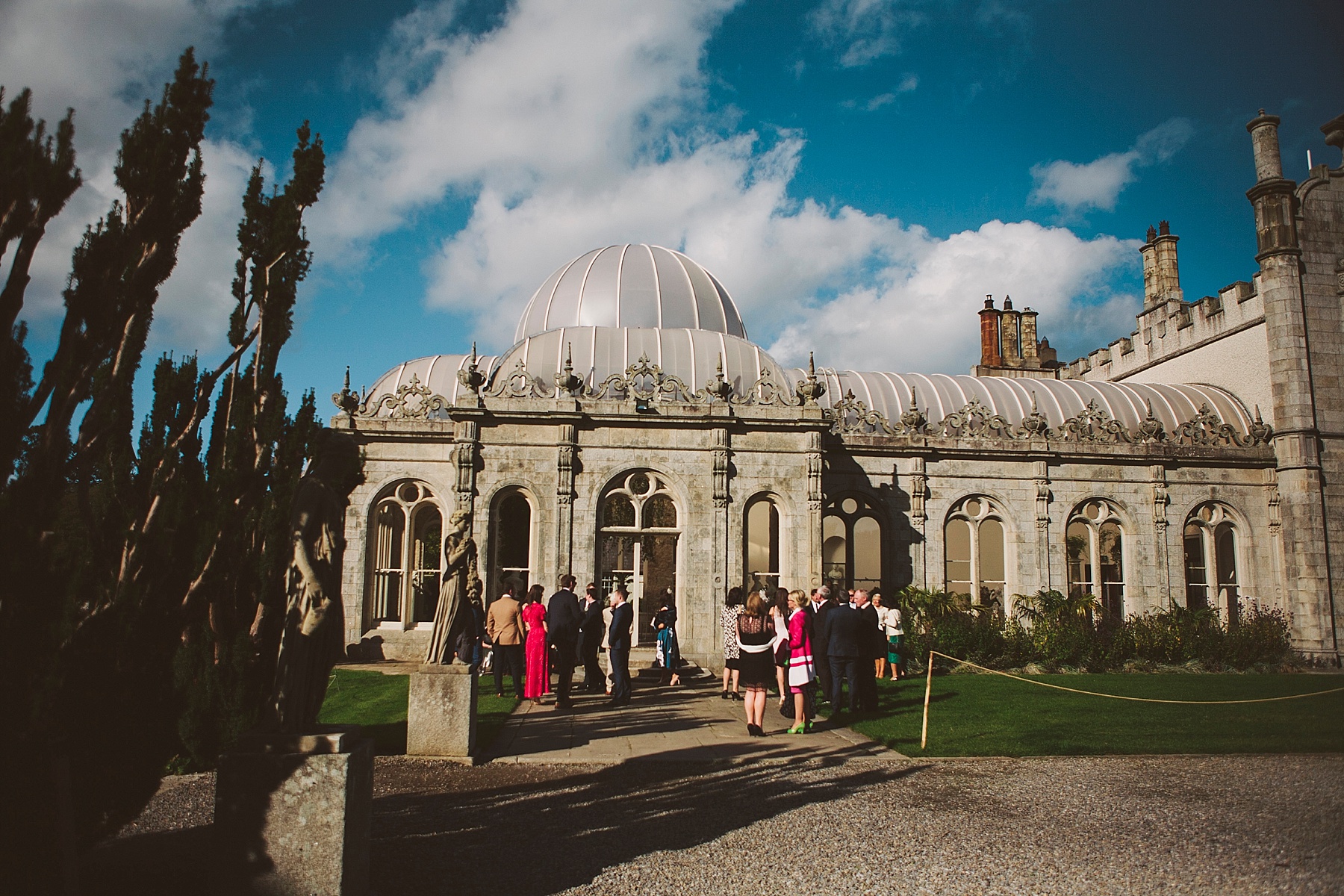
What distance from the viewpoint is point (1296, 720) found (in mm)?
9211

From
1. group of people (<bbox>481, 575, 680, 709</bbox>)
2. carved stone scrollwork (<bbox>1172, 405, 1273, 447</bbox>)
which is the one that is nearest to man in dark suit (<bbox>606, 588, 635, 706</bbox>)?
group of people (<bbox>481, 575, 680, 709</bbox>)

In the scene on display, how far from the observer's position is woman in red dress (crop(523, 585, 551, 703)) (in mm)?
12391

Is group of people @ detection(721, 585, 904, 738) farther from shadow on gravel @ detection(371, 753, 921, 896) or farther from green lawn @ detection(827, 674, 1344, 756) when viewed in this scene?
shadow on gravel @ detection(371, 753, 921, 896)

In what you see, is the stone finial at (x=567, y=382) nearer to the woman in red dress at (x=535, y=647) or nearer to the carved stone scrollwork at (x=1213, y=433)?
the woman in red dress at (x=535, y=647)

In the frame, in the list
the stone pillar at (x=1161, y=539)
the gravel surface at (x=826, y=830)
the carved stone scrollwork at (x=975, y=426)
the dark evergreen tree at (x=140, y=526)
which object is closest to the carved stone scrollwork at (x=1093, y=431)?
the stone pillar at (x=1161, y=539)

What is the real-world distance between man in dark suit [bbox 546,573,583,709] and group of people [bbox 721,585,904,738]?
2.31m

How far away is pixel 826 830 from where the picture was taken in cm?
619

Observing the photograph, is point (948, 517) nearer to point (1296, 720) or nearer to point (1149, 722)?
point (1149, 722)

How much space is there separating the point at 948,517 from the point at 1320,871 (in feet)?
47.3

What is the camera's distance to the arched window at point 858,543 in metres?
18.6

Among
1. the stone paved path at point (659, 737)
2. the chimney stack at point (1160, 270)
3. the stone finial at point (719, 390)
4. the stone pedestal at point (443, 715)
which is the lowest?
the stone paved path at point (659, 737)

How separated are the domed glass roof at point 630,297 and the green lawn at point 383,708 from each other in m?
9.65

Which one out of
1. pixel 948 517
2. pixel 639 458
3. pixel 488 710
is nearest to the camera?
pixel 488 710

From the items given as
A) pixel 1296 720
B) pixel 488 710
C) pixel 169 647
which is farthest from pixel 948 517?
pixel 169 647
